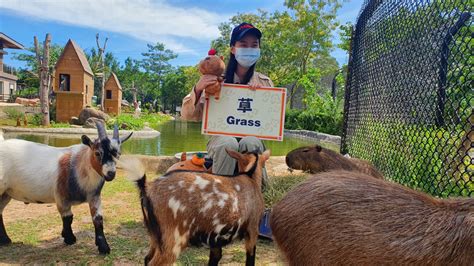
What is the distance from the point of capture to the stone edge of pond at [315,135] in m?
13.9

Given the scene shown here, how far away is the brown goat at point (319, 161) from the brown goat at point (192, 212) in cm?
151

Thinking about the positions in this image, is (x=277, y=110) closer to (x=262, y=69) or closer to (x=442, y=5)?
(x=442, y=5)

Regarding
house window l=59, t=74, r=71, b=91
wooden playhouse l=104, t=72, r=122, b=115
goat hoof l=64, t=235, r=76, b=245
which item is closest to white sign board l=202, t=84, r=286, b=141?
goat hoof l=64, t=235, r=76, b=245

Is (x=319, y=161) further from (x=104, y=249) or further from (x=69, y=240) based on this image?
(x=69, y=240)

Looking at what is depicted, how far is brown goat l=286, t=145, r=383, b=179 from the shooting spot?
3.73m

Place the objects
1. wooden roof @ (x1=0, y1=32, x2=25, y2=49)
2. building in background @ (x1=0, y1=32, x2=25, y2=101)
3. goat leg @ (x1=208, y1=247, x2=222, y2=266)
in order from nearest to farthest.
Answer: goat leg @ (x1=208, y1=247, x2=222, y2=266), wooden roof @ (x1=0, y1=32, x2=25, y2=49), building in background @ (x1=0, y1=32, x2=25, y2=101)

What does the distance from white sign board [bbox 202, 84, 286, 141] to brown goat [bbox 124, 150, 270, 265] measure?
31.6 inches

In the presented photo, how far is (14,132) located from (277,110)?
47.8 ft

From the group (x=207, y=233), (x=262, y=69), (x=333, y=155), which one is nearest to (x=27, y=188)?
(x=207, y=233)

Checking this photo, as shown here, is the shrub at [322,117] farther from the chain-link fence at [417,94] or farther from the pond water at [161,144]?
the chain-link fence at [417,94]

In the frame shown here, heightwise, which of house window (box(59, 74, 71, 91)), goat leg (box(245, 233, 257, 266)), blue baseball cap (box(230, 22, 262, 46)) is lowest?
goat leg (box(245, 233, 257, 266))

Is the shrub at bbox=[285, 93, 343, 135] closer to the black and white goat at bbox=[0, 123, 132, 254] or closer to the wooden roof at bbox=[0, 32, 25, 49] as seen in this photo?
the black and white goat at bbox=[0, 123, 132, 254]

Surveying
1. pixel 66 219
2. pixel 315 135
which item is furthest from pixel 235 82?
pixel 315 135

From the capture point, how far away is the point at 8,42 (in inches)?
Answer: 1056
